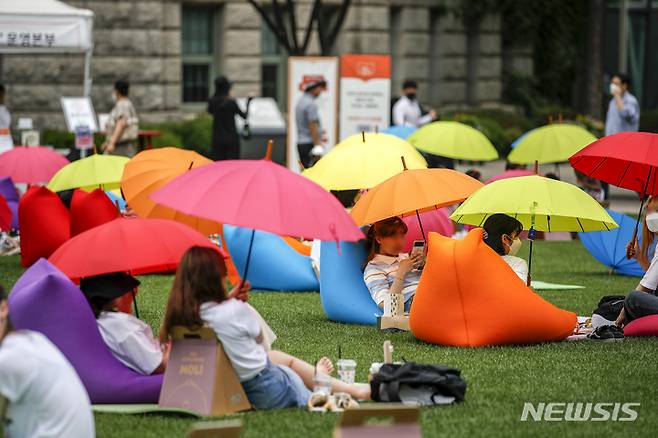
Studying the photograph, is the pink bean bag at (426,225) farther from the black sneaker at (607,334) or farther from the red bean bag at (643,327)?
the red bean bag at (643,327)

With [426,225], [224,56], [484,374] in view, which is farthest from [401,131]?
[224,56]

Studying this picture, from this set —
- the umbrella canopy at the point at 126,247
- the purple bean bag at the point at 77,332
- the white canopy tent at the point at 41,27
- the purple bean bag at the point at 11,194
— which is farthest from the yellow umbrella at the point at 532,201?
the white canopy tent at the point at 41,27

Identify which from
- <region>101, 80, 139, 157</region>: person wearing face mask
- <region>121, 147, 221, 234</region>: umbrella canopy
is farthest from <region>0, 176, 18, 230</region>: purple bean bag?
<region>121, 147, 221, 234</region>: umbrella canopy

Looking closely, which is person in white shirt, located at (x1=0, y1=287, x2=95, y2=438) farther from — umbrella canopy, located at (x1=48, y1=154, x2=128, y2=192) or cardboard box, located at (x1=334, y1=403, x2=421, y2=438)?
umbrella canopy, located at (x1=48, y1=154, x2=128, y2=192)

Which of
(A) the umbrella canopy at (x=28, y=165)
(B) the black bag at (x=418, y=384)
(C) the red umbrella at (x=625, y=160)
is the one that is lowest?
(B) the black bag at (x=418, y=384)

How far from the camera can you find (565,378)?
9047 millimetres

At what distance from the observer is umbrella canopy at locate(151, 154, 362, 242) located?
7.68 metres

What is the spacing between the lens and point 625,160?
10.9 meters

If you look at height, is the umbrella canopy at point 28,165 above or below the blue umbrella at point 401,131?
below

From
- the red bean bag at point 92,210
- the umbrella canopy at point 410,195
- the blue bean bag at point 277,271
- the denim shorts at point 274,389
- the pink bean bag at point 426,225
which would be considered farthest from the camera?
the red bean bag at point 92,210

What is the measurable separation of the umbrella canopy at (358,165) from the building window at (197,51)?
1772 cm

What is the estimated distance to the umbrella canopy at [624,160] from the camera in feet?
34.8

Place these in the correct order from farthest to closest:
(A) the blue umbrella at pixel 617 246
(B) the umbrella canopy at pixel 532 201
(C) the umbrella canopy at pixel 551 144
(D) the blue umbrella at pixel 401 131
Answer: (D) the blue umbrella at pixel 401 131
(C) the umbrella canopy at pixel 551 144
(A) the blue umbrella at pixel 617 246
(B) the umbrella canopy at pixel 532 201

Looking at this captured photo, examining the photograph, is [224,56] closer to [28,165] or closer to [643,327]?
[28,165]
